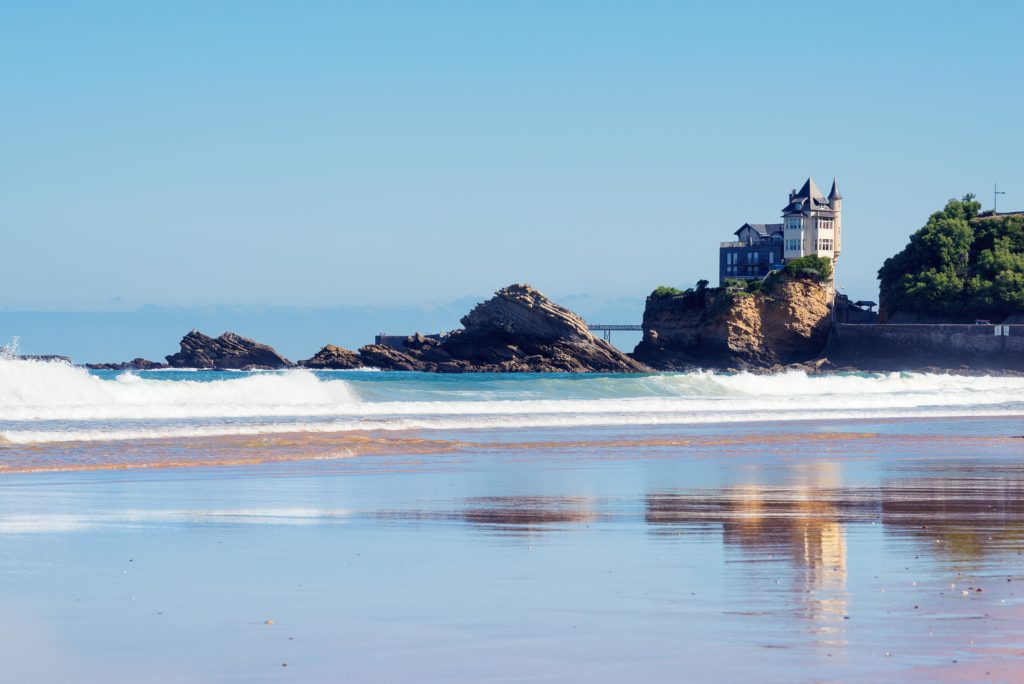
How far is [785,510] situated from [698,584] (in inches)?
141

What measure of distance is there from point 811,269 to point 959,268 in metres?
10.4

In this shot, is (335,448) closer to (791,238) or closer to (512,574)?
(512,574)

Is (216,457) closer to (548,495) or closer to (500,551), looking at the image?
(548,495)

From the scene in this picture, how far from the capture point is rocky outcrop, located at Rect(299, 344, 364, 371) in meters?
90.1

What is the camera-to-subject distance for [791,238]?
11019 centimetres

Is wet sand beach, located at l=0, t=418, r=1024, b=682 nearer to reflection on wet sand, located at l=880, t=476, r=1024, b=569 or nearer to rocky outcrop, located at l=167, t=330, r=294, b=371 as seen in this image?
reflection on wet sand, located at l=880, t=476, r=1024, b=569

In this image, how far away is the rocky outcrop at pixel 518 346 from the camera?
82.8 m

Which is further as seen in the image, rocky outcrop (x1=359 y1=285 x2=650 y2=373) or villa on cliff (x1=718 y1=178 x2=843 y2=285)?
villa on cliff (x1=718 y1=178 x2=843 y2=285)

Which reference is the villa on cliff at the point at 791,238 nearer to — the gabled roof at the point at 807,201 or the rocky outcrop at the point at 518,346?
the gabled roof at the point at 807,201

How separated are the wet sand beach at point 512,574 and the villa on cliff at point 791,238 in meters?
96.6

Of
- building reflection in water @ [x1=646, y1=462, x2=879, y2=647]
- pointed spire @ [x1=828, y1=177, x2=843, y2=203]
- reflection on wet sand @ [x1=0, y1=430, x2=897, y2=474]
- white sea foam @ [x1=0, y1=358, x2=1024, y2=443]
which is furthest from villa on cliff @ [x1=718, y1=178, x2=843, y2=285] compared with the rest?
building reflection in water @ [x1=646, y1=462, x2=879, y2=647]

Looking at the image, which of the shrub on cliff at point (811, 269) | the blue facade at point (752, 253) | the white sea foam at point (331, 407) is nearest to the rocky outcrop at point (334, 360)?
the shrub on cliff at point (811, 269)

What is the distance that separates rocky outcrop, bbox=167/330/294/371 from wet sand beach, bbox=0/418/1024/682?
78328 millimetres

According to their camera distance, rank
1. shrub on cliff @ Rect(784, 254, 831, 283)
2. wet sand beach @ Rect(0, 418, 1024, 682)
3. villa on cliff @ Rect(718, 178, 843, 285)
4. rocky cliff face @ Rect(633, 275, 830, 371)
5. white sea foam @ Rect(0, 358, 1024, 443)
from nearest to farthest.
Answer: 1. wet sand beach @ Rect(0, 418, 1024, 682)
2. white sea foam @ Rect(0, 358, 1024, 443)
3. rocky cliff face @ Rect(633, 275, 830, 371)
4. shrub on cliff @ Rect(784, 254, 831, 283)
5. villa on cliff @ Rect(718, 178, 843, 285)
